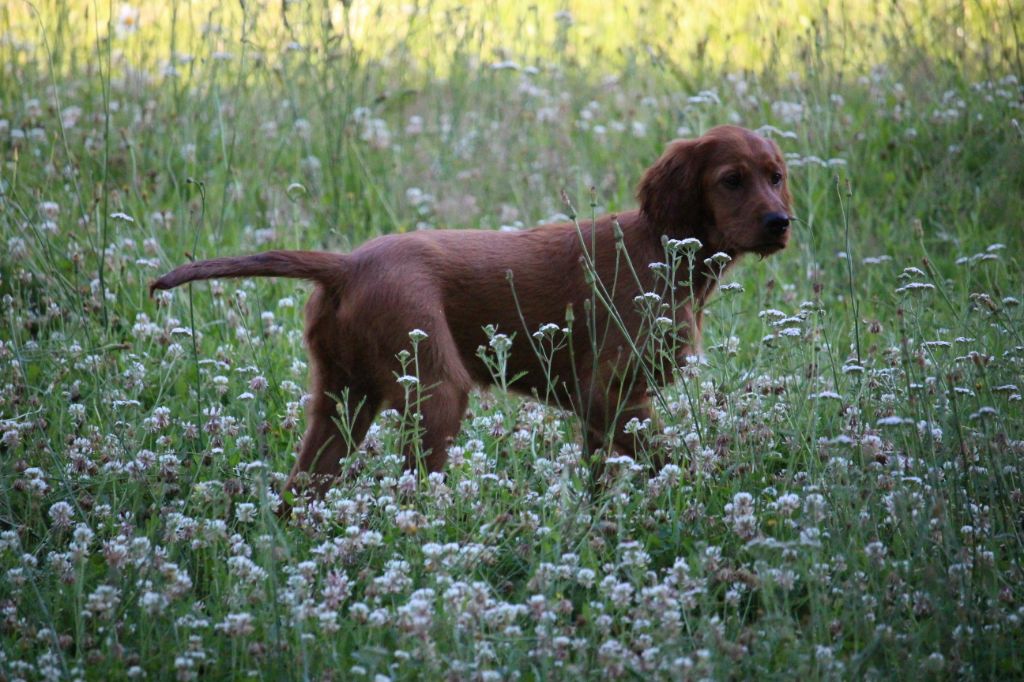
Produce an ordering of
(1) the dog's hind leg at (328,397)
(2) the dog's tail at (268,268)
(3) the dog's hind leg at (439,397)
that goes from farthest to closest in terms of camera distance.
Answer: (1) the dog's hind leg at (328,397) → (3) the dog's hind leg at (439,397) → (2) the dog's tail at (268,268)

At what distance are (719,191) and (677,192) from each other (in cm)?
15

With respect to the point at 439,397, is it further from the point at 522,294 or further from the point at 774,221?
the point at 774,221

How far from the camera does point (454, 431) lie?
12.5ft

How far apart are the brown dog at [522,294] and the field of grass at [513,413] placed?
0.18 meters

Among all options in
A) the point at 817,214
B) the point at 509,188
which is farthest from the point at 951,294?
the point at 509,188

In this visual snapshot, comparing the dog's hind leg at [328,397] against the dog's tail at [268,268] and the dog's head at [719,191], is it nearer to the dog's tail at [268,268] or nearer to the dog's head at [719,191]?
the dog's tail at [268,268]

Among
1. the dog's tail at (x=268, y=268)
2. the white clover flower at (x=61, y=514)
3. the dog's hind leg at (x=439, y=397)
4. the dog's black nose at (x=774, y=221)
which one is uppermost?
the dog's black nose at (x=774, y=221)

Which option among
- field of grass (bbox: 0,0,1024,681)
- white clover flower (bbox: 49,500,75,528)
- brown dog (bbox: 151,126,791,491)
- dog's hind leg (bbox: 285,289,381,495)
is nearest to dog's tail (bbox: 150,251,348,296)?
brown dog (bbox: 151,126,791,491)

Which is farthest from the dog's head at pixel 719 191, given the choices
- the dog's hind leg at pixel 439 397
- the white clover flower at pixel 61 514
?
the white clover flower at pixel 61 514

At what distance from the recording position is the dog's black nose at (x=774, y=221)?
401 centimetres

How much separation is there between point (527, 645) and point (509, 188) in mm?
4634

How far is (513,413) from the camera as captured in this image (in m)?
4.38

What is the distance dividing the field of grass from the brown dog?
0.18 m

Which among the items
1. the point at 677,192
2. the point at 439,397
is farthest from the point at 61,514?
the point at 677,192
